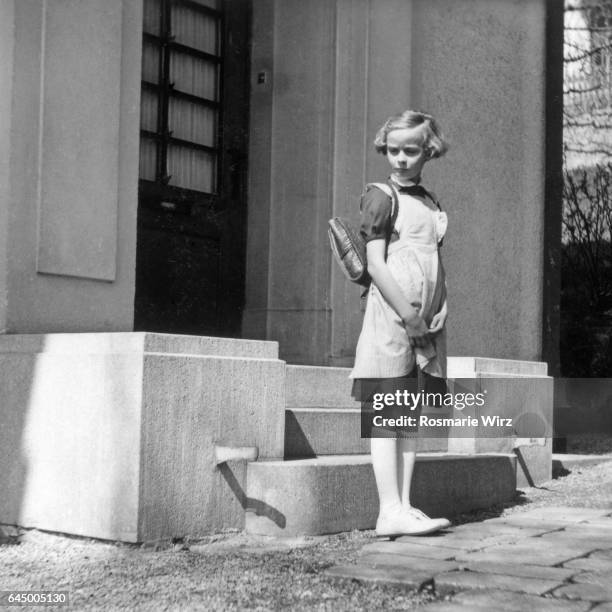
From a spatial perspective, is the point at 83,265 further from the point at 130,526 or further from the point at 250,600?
the point at 250,600

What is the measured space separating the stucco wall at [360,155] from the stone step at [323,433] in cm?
159

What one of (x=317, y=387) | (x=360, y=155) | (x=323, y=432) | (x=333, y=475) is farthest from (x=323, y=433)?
(x=360, y=155)

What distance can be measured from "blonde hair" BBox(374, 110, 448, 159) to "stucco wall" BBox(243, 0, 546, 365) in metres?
2.61

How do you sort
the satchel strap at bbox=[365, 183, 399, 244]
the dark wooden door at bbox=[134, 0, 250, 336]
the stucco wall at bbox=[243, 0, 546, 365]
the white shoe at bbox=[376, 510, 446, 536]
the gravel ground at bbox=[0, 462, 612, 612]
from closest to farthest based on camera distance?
the gravel ground at bbox=[0, 462, 612, 612], the white shoe at bbox=[376, 510, 446, 536], the satchel strap at bbox=[365, 183, 399, 244], the dark wooden door at bbox=[134, 0, 250, 336], the stucco wall at bbox=[243, 0, 546, 365]

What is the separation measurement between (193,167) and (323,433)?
2588mm

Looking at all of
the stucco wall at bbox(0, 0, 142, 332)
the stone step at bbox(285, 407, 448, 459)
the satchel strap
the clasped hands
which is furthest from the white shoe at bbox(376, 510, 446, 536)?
the stucco wall at bbox(0, 0, 142, 332)

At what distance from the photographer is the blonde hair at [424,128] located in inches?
168

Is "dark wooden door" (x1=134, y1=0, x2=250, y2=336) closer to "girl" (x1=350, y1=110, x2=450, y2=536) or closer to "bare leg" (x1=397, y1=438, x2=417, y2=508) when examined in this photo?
"girl" (x1=350, y1=110, x2=450, y2=536)

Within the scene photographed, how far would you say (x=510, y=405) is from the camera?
242 inches

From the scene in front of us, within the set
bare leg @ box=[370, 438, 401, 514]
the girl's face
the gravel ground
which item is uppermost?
the girl's face

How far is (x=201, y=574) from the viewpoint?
3.56 meters

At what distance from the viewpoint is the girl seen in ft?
13.4

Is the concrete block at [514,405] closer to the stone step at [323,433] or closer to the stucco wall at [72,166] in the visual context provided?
the stone step at [323,433]

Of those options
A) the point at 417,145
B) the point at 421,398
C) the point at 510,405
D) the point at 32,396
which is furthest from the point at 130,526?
the point at 510,405
